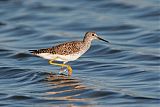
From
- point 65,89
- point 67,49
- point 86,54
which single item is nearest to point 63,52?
point 67,49

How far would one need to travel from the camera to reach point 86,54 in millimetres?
19844

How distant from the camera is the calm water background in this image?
48.7 ft

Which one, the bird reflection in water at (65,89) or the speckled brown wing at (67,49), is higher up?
the speckled brown wing at (67,49)

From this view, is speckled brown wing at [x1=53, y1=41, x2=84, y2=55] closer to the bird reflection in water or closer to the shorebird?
the shorebird

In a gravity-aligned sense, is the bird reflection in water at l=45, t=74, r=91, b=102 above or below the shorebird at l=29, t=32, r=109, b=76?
below

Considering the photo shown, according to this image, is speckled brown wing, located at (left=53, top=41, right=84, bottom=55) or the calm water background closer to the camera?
the calm water background

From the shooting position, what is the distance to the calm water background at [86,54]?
48.7 feet

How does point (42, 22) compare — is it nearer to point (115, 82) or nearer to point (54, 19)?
point (54, 19)

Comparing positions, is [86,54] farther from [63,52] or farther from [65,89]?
[65,89]

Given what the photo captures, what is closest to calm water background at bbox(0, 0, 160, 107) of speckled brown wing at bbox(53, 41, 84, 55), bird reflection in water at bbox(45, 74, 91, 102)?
bird reflection in water at bbox(45, 74, 91, 102)

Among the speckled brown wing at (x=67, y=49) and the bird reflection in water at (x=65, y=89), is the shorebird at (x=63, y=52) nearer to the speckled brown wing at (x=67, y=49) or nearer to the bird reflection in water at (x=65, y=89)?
the speckled brown wing at (x=67, y=49)

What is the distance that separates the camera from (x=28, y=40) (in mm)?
21797

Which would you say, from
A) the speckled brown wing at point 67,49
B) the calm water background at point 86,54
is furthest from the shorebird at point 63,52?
the calm water background at point 86,54

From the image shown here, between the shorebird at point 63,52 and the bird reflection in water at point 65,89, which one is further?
the shorebird at point 63,52
